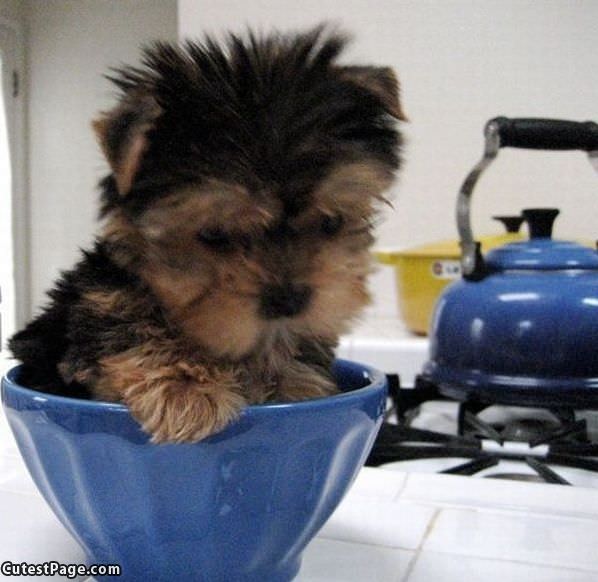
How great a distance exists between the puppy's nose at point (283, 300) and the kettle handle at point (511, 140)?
0.81m

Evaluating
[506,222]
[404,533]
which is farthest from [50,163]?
[404,533]

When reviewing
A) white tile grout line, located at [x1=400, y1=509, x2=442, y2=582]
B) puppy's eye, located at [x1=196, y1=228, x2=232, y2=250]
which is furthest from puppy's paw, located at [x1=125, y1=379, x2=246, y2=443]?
white tile grout line, located at [x1=400, y1=509, x2=442, y2=582]

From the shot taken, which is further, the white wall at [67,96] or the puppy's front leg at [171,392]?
the white wall at [67,96]

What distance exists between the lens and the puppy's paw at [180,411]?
0.56 meters

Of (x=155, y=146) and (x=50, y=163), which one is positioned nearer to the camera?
(x=155, y=146)

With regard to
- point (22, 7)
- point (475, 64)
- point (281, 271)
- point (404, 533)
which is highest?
point (22, 7)

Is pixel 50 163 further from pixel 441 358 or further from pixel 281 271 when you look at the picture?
pixel 281 271

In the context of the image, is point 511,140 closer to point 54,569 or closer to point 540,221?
point 540,221

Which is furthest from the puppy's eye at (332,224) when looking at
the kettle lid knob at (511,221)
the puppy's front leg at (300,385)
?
the kettle lid knob at (511,221)

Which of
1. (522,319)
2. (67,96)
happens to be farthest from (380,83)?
(67,96)

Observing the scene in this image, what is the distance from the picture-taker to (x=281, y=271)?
0.62 m

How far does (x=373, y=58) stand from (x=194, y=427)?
196 centimetres

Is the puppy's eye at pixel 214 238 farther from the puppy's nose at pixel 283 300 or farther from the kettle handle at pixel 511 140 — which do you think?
the kettle handle at pixel 511 140

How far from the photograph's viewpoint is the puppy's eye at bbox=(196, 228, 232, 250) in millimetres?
618
